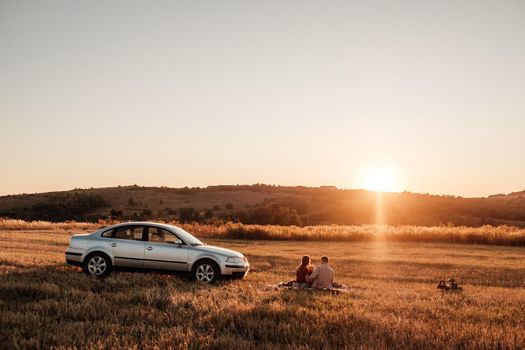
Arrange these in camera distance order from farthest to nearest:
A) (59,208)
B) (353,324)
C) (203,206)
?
(203,206), (59,208), (353,324)

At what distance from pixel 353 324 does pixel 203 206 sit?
105m

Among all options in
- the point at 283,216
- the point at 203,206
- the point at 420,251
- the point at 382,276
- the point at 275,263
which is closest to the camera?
the point at 382,276

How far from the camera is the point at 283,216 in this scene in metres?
71.3

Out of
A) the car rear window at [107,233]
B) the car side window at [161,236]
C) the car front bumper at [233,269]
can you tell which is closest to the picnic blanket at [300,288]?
the car front bumper at [233,269]

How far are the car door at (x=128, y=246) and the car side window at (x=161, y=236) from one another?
0.86ft

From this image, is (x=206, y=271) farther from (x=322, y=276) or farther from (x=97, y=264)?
(x=322, y=276)

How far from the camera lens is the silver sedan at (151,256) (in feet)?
53.8

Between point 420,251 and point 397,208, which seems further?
point 397,208

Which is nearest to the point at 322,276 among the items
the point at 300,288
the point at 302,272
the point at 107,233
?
the point at 300,288

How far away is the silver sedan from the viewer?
53.8 ft

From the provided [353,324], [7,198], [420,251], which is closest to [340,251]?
[420,251]

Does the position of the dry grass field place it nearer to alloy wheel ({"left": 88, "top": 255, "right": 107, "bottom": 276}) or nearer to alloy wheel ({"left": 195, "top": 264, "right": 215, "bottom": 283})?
alloy wheel ({"left": 88, "top": 255, "right": 107, "bottom": 276})

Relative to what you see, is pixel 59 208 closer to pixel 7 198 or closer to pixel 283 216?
pixel 7 198

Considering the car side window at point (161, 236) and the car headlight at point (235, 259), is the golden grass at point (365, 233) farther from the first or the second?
the car side window at point (161, 236)
